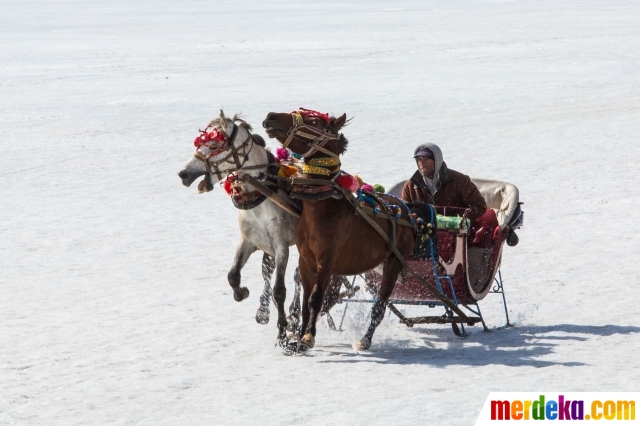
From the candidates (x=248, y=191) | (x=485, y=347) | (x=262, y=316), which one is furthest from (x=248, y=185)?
(x=485, y=347)

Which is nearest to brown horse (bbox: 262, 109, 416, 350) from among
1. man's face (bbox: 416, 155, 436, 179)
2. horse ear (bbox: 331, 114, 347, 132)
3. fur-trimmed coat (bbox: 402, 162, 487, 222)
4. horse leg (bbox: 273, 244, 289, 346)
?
horse ear (bbox: 331, 114, 347, 132)

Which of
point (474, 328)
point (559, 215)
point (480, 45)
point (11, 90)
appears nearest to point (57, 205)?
point (559, 215)

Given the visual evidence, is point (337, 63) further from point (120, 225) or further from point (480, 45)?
point (120, 225)

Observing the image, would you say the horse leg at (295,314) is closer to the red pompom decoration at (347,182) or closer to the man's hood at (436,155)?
the red pompom decoration at (347,182)

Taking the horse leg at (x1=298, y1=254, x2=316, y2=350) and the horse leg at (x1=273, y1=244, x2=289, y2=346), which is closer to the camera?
the horse leg at (x1=298, y1=254, x2=316, y2=350)

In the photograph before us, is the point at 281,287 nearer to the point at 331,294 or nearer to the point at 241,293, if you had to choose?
the point at 241,293

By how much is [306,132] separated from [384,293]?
1.32m

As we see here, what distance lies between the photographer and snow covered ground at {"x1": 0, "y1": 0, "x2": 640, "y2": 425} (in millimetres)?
6340

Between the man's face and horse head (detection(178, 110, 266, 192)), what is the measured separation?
1.21 m

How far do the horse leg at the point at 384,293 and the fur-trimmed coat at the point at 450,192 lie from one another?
27.6 inches

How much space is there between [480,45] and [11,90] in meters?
14.2

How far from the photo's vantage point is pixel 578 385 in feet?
20.4

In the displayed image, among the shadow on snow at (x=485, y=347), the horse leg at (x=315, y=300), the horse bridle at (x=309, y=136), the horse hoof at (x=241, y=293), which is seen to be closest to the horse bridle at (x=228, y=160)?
the horse bridle at (x=309, y=136)

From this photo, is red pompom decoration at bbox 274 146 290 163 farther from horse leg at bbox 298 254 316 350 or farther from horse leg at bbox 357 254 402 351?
horse leg at bbox 357 254 402 351
